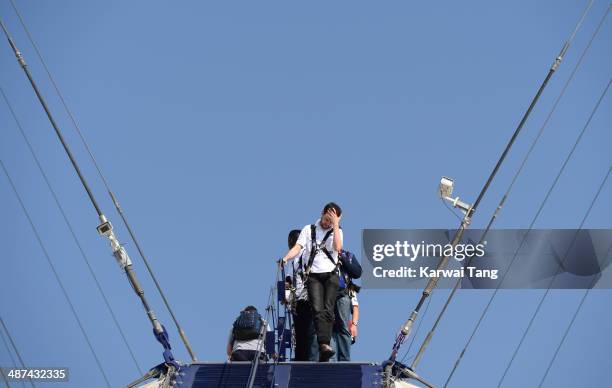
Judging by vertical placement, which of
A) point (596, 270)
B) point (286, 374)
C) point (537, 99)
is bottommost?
point (596, 270)

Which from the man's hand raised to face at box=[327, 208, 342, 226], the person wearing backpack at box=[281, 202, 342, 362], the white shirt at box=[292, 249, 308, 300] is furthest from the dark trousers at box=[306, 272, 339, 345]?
the man's hand raised to face at box=[327, 208, 342, 226]

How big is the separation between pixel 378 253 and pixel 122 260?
56.0 feet

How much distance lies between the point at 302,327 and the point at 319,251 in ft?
3.61

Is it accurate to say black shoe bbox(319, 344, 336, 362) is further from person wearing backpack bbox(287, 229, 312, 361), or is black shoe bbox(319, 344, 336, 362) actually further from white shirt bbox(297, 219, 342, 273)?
white shirt bbox(297, 219, 342, 273)

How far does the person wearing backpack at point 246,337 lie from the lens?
22.6 meters

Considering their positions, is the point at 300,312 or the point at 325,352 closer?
the point at 325,352

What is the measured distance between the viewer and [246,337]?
892 inches

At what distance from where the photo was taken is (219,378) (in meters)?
21.5

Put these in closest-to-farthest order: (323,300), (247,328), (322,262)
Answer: (247,328)
(323,300)
(322,262)

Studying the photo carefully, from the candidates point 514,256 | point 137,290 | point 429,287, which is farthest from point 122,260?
point 514,256

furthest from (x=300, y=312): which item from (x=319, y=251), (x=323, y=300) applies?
(x=319, y=251)

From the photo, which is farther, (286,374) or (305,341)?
(305,341)

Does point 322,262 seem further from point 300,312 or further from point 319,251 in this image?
point 300,312

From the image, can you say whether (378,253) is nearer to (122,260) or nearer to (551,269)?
(551,269)
